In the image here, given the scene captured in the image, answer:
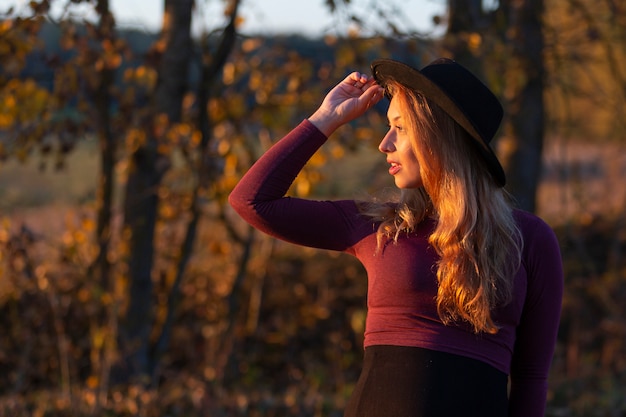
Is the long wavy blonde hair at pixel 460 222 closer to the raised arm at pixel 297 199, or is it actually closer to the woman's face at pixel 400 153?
the woman's face at pixel 400 153

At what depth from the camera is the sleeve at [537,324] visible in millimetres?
2414

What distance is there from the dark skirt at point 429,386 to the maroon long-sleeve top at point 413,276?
0.03 m

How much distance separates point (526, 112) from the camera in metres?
7.05

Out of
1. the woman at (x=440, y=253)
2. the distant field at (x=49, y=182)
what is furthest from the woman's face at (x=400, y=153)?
the distant field at (x=49, y=182)

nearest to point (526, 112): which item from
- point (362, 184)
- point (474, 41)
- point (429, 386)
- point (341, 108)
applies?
point (362, 184)

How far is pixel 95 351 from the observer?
6121mm

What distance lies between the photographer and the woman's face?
2412 mm

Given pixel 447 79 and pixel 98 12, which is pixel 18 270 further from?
pixel 447 79

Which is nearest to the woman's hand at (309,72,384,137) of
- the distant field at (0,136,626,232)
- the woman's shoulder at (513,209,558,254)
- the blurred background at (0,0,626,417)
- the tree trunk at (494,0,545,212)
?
the distant field at (0,136,626,232)

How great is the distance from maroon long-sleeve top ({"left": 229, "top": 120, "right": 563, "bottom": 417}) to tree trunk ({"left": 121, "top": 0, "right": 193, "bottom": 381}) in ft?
10.2

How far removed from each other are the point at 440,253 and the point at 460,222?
95 mm

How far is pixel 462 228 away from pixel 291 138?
527mm

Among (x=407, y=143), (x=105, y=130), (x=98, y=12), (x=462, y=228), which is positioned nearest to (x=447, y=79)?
(x=407, y=143)

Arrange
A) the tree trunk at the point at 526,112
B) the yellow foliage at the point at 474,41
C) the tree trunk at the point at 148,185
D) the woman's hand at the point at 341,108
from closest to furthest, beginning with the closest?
the woman's hand at the point at 341,108 < the yellow foliage at the point at 474,41 < the tree trunk at the point at 148,185 < the tree trunk at the point at 526,112
